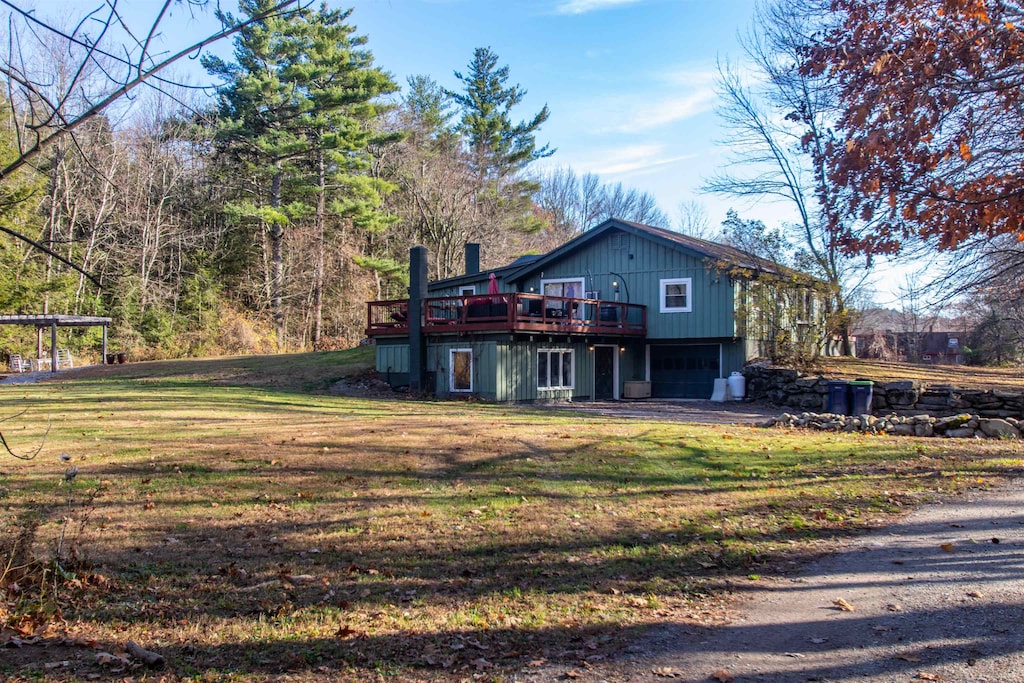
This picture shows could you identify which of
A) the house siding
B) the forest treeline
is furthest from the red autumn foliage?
the forest treeline

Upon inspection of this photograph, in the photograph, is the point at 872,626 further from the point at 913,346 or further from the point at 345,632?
the point at 913,346

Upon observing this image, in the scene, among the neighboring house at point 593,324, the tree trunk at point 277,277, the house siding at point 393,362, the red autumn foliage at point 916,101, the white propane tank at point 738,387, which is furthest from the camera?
the tree trunk at point 277,277

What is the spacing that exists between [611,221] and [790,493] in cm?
1914

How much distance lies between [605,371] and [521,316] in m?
5.46

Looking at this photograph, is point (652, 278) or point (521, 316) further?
point (652, 278)

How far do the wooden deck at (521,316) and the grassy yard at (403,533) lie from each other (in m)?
9.66

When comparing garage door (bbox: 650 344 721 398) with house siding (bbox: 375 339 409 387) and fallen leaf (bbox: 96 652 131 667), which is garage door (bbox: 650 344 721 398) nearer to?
house siding (bbox: 375 339 409 387)

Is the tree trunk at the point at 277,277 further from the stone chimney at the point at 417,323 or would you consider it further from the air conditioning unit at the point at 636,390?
the air conditioning unit at the point at 636,390

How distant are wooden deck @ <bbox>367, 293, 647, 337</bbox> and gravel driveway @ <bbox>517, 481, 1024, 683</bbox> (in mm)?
16191

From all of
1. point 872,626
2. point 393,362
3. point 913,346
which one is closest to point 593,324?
point 393,362

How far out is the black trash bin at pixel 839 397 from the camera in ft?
67.0

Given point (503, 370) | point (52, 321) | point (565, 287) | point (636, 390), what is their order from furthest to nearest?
point (52, 321)
point (565, 287)
point (636, 390)
point (503, 370)

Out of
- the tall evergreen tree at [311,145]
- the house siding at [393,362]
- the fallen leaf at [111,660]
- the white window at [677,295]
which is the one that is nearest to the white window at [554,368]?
the white window at [677,295]

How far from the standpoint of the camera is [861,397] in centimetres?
2019
